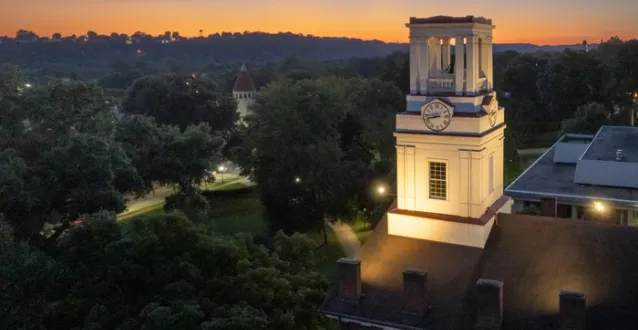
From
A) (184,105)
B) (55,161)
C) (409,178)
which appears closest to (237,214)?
(55,161)

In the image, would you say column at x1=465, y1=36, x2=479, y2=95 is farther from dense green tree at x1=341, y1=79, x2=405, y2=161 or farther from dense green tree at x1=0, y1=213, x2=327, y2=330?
dense green tree at x1=341, y1=79, x2=405, y2=161

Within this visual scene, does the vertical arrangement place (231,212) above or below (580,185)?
below

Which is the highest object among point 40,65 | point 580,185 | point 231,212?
point 40,65

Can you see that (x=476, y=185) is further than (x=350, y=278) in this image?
Yes

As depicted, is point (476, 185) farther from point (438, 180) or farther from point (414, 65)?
point (414, 65)

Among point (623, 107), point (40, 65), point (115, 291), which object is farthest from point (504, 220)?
point (40, 65)

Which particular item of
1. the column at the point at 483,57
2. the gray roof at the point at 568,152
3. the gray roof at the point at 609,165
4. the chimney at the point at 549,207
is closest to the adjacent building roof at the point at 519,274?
the chimney at the point at 549,207

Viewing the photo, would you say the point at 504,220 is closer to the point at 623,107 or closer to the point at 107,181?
the point at 107,181
